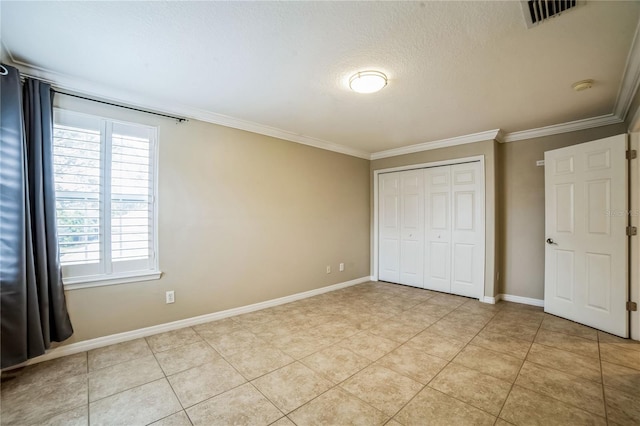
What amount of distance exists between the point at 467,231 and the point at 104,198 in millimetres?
4582

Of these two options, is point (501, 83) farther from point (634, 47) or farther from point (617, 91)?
point (617, 91)

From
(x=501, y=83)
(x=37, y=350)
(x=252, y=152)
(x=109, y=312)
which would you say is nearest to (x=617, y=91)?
(x=501, y=83)

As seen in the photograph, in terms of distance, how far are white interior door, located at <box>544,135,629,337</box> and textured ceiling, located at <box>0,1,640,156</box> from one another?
1.94 ft

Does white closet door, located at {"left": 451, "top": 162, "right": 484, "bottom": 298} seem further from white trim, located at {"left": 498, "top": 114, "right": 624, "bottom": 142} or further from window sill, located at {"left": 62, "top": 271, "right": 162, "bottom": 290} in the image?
window sill, located at {"left": 62, "top": 271, "right": 162, "bottom": 290}

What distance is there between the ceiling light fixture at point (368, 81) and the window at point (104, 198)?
7.08ft

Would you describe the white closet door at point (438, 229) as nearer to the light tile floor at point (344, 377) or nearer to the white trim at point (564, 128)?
the white trim at point (564, 128)

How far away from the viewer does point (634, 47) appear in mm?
1964

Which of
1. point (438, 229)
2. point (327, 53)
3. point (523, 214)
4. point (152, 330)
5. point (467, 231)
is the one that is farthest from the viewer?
point (438, 229)

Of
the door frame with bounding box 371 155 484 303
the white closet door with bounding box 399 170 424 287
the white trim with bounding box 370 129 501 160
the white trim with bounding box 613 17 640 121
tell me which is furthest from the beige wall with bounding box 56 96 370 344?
the white trim with bounding box 613 17 640 121

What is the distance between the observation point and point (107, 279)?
267cm

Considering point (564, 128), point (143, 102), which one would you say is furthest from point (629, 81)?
point (143, 102)

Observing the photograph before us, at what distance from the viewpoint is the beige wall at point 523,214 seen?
3820 millimetres

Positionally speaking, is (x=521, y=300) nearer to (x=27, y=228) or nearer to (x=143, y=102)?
(x=143, y=102)

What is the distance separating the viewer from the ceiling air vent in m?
1.57
